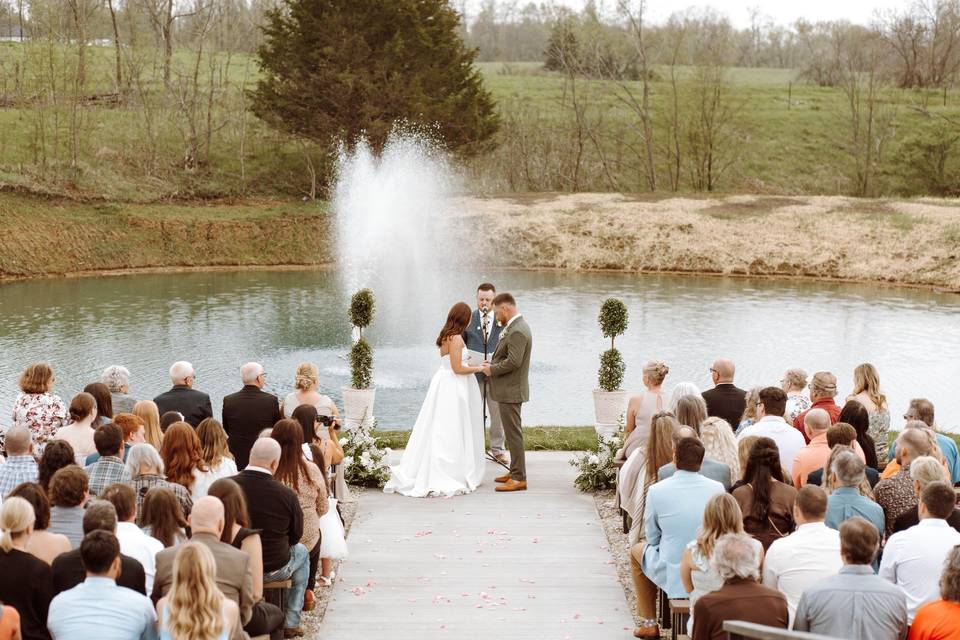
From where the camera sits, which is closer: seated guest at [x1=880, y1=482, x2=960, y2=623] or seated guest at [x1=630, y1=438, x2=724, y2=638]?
seated guest at [x1=880, y1=482, x2=960, y2=623]

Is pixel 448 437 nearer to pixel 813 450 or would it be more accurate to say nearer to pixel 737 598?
pixel 813 450

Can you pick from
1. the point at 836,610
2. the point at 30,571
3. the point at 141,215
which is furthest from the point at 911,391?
the point at 141,215

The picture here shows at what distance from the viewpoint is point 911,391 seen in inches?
736

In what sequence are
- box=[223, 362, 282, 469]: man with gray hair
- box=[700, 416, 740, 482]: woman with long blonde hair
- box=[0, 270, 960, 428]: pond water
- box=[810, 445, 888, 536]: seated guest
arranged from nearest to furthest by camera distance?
box=[810, 445, 888, 536]: seated guest < box=[700, 416, 740, 482]: woman with long blonde hair < box=[223, 362, 282, 469]: man with gray hair < box=[0, 270, 960, 428]: pond water

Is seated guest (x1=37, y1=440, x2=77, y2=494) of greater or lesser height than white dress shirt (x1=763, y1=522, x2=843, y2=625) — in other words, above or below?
above

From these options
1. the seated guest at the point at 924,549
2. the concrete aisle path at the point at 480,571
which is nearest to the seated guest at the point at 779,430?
the concrete aisle path at the point at 480,571

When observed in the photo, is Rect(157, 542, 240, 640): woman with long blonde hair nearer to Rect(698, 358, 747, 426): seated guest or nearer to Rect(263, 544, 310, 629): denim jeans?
Rect(263, 544, 310, 629): denim jeans

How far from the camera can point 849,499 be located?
6.64 m

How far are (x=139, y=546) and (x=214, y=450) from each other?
1615mm

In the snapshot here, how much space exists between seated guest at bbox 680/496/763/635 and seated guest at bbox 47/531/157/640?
2885 millimetres

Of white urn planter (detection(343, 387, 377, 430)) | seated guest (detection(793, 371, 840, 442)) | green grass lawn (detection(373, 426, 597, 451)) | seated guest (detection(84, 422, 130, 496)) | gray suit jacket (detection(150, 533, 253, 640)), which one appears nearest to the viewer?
gray suit jacket (detection(150, 533, 253, 640))

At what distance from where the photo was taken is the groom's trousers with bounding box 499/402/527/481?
440 inches

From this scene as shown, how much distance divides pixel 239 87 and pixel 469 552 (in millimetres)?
54244

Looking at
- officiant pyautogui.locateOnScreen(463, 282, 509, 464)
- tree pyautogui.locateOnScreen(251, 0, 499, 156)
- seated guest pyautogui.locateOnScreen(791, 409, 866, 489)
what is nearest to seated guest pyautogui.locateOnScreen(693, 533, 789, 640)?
seated guest pyautogui.locateOnScreen(791, 409, 866, 489)
